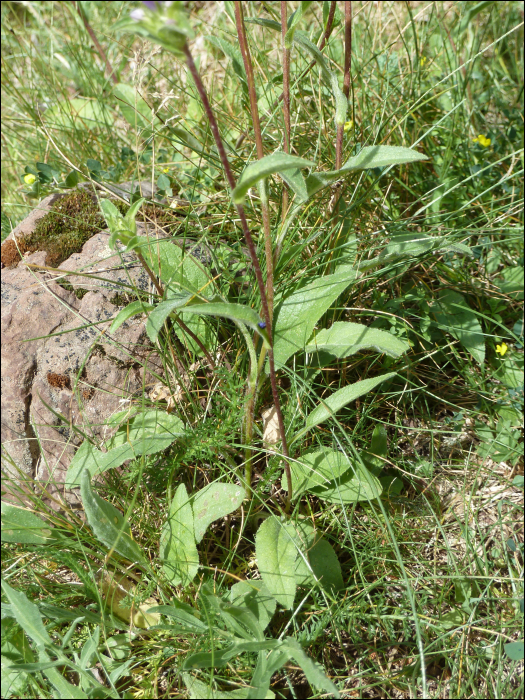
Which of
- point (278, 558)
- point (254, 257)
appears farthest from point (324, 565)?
point (254, 257)

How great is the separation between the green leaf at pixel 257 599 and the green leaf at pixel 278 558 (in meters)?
0.02

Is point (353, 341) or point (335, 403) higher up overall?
point (353, 341)

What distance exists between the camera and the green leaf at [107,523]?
56.7 inches

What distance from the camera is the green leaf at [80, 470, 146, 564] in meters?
1.44

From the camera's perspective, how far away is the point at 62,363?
6.02ft

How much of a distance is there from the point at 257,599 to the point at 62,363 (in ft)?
3.04

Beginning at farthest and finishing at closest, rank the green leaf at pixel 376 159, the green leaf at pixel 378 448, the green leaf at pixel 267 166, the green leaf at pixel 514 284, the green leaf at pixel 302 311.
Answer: the green leaf at pixel 514 284 < the green leaf at pixel 378 448 < the green leaf at pixel 302 311 < the green leaf at pixel 376 159 < the green leaf at pixel 267 166

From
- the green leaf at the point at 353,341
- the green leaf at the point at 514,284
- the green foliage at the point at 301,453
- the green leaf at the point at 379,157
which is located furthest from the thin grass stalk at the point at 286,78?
the green leaf at the point at 514,284

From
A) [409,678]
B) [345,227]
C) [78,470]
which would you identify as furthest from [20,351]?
[409,678]

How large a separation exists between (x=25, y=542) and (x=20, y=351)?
0.59 meters

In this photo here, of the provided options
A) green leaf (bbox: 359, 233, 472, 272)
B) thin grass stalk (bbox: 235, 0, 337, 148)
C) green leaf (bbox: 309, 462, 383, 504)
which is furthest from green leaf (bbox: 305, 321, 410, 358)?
thin grass stalk (bbox: 235, 0, 337, 148)

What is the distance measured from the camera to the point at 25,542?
1.56 meters

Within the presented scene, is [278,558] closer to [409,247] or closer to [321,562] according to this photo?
[321,562]

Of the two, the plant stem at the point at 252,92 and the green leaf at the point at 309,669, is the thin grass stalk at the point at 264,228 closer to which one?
the plant stem at the point at 252,92
